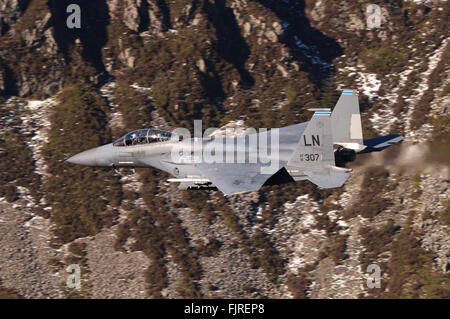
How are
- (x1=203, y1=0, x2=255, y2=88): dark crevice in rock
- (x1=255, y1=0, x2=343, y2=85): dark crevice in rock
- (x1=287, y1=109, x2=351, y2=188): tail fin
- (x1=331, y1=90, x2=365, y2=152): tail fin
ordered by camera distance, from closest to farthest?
(x1=287, y1=109, x2=351, y2=188): tail fin < (x1=331, y1=90, x2=365, y2=152): tail fin < (x1=203, y1=0, x2=255, y2=88): dark crevice in rock < (x1=255, y1=0, x2=343, y2=85): dark crevice in rock

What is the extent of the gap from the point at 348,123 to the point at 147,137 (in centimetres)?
1187

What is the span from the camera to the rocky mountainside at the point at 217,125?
4666cm

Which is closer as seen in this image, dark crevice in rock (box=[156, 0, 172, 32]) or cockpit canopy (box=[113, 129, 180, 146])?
cockpit canopy (box=[113, 129, 180, 146])

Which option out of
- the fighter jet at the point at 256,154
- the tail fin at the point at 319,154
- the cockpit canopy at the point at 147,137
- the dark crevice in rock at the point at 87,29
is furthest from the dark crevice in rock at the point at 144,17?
the tail fin at the point at 319,154

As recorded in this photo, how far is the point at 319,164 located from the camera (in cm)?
3219

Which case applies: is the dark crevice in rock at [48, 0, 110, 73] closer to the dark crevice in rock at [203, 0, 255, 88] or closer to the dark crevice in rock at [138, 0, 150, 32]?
the dark crevice in rock at [138, 0, 150, 32]

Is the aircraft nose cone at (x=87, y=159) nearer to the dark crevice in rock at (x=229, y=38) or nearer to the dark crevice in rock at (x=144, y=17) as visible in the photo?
the dark crevice in rock at (x=229, y=38)

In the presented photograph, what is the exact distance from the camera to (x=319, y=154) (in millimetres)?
32031

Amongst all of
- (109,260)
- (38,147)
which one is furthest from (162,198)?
(38,147)

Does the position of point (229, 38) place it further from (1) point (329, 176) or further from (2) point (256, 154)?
(1) point (329, 176)

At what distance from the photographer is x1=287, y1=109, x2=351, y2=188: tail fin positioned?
31234 mm

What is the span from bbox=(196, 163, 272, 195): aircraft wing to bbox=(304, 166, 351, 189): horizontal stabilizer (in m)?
2.56

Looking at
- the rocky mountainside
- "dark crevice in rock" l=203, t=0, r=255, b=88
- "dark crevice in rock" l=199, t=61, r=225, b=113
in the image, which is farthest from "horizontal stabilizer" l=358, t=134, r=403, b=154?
"dark crevice in rock" l=203, t=0, r=255, b=88

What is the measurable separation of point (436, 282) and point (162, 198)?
2257cm
